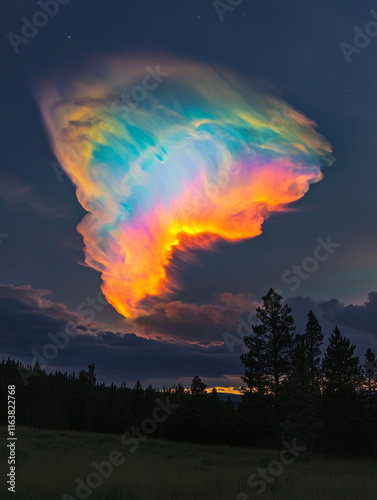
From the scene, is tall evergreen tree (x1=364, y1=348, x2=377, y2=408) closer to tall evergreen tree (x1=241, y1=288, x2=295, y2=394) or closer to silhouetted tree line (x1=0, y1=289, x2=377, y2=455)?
silhouetted tree line (x1=0, y1=289, x2=377, y2=455)

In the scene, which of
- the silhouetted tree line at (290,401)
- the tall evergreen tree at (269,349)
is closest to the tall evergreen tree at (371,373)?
the silhouetted tree line at (290,401)

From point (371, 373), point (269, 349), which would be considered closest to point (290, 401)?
point (269, 349)

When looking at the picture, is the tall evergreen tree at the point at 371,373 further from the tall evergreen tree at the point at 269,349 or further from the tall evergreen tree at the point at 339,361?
the tall evergreen tree at the point at 269,349

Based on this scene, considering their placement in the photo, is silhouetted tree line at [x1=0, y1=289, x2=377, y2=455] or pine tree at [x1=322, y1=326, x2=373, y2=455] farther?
pine tree at [x1=322, y1=326, x2=373, y2=455]

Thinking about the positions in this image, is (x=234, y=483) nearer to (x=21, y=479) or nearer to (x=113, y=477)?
(x=113, y=477)

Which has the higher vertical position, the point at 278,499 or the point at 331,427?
the point at 278,499

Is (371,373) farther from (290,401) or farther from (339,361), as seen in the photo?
(290,401)

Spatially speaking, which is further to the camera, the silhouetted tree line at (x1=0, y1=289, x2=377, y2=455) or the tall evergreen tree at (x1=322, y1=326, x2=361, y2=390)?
the tall evergreen tree at (x1=322, y1=326, x2=361, y2=390)

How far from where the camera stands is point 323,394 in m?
40.4

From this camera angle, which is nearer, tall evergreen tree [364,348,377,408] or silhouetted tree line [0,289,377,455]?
silhouetted tree line [0,289,377,455]

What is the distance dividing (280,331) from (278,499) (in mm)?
26743

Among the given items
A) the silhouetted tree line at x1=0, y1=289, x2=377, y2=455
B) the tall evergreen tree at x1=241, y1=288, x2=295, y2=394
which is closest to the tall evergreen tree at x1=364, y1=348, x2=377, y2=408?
the silhouetted tree line at x1=0, y1=289, x2=377, y2=455

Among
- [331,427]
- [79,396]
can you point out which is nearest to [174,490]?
[331,427]

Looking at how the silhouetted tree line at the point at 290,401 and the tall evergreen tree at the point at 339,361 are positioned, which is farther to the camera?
the tall evergreen tree at the point at 339,361
